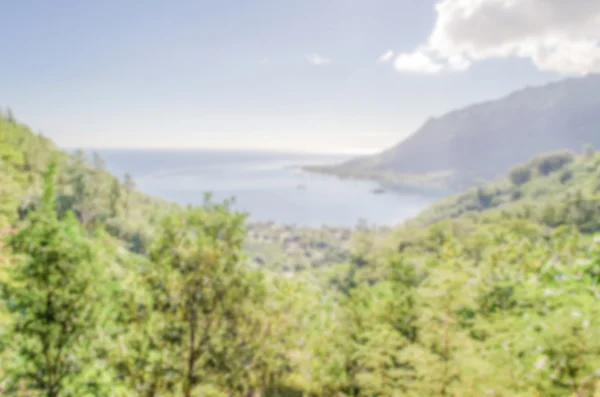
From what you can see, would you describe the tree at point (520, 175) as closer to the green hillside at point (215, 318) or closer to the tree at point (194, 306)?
the green hillside at point (215, 318)

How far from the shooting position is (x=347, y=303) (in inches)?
395

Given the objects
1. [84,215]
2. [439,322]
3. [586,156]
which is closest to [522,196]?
[586,156]

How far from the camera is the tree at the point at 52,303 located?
3.47 metres

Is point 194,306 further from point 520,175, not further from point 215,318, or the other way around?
point 520,175

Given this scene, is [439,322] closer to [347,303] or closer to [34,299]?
[34,299]

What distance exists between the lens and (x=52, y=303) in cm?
357

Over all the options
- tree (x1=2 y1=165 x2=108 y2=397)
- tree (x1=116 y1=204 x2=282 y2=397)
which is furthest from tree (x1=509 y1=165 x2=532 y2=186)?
tree (x1=2 y1=165 x2=108 y2=397)

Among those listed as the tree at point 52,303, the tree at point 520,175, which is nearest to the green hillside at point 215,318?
the tree at point 52,303

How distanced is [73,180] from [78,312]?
72.6 m

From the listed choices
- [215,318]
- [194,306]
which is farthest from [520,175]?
[194,306]

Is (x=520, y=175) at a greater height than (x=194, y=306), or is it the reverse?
(x=520, y=175)

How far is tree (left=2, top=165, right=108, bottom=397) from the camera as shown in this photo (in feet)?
11.4

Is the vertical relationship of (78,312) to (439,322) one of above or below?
above

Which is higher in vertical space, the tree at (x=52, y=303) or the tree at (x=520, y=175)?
the tree at (x=520, y=175)
